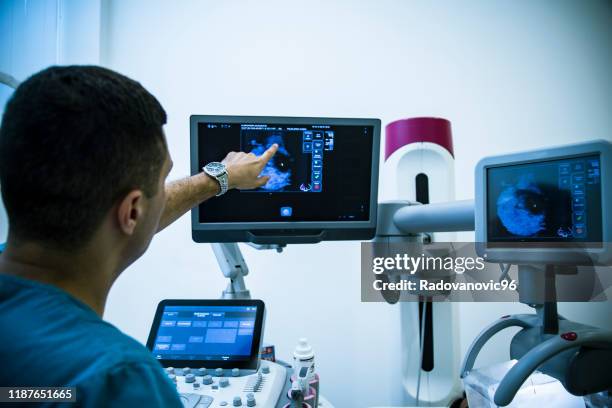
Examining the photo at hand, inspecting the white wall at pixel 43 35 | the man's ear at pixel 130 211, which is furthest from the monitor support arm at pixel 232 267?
the white wall at pixel 43 35

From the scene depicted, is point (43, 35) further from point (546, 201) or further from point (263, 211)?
point (546, 201)

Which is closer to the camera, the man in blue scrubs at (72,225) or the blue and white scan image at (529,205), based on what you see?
the man in blue scrubs at (72,225)

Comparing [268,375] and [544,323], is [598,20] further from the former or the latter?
[268,375]

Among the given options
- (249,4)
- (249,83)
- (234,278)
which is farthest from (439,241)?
(249,4)

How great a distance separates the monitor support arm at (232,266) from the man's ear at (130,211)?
0.68m

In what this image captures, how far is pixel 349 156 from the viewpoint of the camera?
1191 mm

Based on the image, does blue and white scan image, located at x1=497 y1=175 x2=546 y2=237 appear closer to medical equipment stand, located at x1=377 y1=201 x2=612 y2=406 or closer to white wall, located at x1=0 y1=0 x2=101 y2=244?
medical equipment stand, located at x1=377 y1=201 x2=612 y2=406

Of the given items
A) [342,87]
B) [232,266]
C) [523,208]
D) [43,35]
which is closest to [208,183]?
[232,266]

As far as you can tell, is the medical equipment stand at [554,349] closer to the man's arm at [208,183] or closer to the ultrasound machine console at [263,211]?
the ultrasound machine console at [263,211]

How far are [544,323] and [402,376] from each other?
67 cm

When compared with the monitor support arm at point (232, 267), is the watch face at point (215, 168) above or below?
above

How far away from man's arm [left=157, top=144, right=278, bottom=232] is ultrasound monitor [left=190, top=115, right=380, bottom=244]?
32mm

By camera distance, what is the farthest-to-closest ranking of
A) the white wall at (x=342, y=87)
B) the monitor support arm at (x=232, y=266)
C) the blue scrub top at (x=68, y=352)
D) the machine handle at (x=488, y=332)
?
the white wall at (x=342, y=87), the monitor support arm at (x=232, y=266), the machine handle at (x=488, y=332), the blue scrub top at (x=68, y=352)

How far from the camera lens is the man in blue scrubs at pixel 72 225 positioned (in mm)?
426
